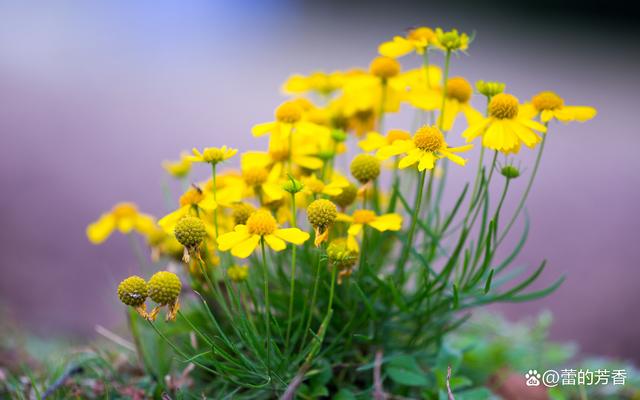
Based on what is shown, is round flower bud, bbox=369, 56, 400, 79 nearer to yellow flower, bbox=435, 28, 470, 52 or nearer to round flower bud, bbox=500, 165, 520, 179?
yellow flower, bbox=435, 28, 470, 52

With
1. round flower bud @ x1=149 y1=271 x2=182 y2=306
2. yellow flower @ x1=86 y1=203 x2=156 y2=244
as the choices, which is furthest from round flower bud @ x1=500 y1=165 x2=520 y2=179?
yellow flower @ x1=86 y1=203 x2=156 y2=244

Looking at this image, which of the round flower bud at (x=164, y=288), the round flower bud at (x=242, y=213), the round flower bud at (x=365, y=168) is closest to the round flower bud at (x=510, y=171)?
the round flower bud at (x=365, y=168)

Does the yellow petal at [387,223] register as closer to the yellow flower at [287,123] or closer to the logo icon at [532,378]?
the yellow flower at [287,123]

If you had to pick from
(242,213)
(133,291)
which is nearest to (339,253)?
(242,213)

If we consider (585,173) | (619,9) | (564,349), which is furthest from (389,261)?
(619,9)

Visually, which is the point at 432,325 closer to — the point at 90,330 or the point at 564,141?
the point at 90,330

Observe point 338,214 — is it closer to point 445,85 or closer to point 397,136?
point 397,136

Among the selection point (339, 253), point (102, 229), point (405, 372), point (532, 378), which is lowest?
point (532, 378)
